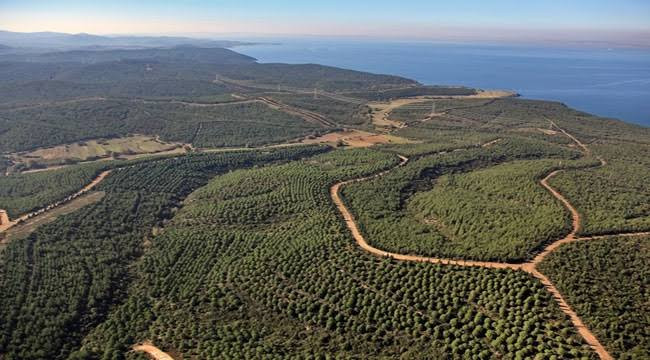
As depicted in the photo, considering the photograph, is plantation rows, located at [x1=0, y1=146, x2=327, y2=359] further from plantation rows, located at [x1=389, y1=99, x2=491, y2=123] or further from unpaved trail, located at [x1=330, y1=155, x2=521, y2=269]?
plantation rows, located at [x1=389, y1=99, x2=491, y2=123]

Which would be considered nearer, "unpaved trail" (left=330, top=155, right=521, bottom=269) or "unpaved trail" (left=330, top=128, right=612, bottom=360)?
"unpaved trail" (left=330, top=128, right=612, bottom=360)

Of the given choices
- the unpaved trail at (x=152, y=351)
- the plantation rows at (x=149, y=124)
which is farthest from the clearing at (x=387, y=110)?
the unpaved trail at (x=152, y=351)

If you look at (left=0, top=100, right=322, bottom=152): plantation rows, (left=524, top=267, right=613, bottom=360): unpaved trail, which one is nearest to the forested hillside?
(left=524, top=267, right=613, bottom=360): unpaved trail

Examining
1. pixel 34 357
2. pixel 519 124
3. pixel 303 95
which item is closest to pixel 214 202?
pixel 34 357

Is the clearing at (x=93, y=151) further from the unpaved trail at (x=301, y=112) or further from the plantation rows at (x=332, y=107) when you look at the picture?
the plantation rows at (x=332, y=107)

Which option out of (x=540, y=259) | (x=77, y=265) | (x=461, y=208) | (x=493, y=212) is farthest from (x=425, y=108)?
(x=77, y=265)

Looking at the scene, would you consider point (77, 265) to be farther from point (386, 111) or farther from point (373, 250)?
point (386, 111)

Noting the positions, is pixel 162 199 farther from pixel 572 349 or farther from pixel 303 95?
pixel 303 95

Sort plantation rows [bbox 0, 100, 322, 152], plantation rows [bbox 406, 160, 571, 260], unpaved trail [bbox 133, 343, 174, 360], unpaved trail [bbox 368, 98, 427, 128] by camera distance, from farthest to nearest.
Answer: unpaved trail [bbox 368, 98, 427, 128]
plantation rows [bbox 0, 100, 322, 152]
plantation rows [bbox 406, 160, 571, 260]
unpaved trail [bbox 133, 343, 174, 360]
